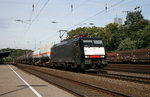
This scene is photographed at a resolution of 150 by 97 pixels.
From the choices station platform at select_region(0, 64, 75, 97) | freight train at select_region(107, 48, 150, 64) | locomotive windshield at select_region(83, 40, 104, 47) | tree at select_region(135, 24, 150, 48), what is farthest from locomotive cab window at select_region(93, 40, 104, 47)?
tree at select_region(135, 24, 150, 48)

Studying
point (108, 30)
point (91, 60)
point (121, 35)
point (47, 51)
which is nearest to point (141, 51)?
point (47, 51)

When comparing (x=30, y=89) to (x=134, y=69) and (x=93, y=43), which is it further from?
(x=134, y=69)

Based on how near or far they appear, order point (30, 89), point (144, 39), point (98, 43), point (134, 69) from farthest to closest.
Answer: point (144, 39), point (134, 69), point (98, 43), point (30, 89)

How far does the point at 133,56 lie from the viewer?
3812cm

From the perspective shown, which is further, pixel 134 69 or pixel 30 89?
pixel 134 69

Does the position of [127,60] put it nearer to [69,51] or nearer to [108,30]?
[69,51]

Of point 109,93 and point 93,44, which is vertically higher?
point 93,44

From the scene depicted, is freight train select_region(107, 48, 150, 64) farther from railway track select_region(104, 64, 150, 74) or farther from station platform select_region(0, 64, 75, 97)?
station platform select_region(0, 64, 75, 97)

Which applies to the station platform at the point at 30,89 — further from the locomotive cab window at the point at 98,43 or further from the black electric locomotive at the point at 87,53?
the locomotive cab window at the point at 98,43

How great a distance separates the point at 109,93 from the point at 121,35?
6596 cm

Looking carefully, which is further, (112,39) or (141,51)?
(112,39)

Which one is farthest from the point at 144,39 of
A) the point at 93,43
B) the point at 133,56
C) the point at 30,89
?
the point at 30,89

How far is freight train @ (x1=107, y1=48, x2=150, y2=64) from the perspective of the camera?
34719mm

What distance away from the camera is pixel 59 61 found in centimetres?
2669
